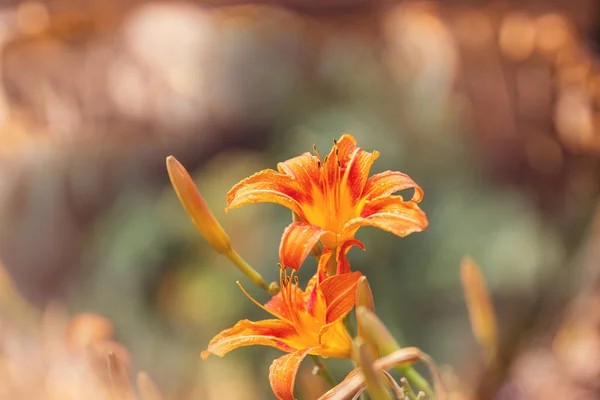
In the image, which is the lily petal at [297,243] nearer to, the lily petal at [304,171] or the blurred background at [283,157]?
the lily petal at [304,171]

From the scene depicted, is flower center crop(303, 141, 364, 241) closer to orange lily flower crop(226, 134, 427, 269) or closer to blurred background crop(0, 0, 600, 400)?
orange lily flower crop(226, 134, 427, 269)

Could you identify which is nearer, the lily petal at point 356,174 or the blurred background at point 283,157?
the lily petal at point 356,174

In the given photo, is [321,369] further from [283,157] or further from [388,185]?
[283,157]

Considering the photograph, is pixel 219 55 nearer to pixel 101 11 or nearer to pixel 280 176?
pixel 101 11

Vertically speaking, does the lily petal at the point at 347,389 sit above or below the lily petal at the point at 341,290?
below

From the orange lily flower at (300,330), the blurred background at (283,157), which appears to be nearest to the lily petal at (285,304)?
the orange lily flower at (300,330)

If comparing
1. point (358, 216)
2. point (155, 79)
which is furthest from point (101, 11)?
point (358, 216)
